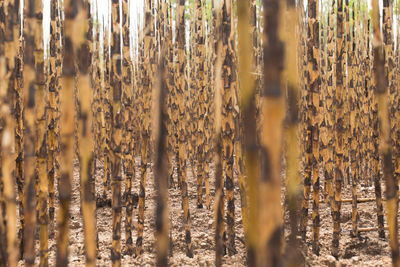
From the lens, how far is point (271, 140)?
0.34 metres

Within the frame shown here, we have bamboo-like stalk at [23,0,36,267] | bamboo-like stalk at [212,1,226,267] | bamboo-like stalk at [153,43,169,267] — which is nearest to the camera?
bamboo-like stalk at [153,43,169,267]

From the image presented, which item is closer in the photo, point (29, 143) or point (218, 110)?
point (218, 110)

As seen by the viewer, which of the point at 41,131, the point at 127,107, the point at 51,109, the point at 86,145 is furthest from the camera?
the point at 127,107

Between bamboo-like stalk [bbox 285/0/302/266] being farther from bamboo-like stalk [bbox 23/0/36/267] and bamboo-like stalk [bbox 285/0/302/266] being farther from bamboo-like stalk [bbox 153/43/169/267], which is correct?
bamboo-like stalk [bbox 23/0/36/267]

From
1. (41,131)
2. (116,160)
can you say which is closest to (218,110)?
(41,131)

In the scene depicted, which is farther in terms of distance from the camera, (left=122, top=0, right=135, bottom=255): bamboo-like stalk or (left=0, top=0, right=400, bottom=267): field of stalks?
(left=122, top=0, right=135, bottom=255): bamboo-like stalk

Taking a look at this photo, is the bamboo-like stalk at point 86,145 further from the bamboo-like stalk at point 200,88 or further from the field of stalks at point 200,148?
the bamboo-like stalk at point 200,88

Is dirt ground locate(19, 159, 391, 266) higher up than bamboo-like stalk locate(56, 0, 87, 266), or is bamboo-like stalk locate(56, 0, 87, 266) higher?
bamboo-like stalk locate(56, 0, 87, 266)

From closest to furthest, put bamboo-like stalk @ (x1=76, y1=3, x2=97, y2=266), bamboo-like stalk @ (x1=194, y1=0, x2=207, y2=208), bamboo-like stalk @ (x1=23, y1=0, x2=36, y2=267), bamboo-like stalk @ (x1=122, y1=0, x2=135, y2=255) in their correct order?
bamboo-like stalk @ (x1=76, y1=3, x2=97, y2=266), bamboo-like stalk @ (x1=23, y1=0, x2=36, y2=267), bamboo-like stalk @ (x1=122, y1=0, x2=135, y2=255), bamboo-like stalk @ (x1=194, y1=0, x2=207, y2=208)

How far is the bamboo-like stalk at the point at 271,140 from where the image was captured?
328 mm

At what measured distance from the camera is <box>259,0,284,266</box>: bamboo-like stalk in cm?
33

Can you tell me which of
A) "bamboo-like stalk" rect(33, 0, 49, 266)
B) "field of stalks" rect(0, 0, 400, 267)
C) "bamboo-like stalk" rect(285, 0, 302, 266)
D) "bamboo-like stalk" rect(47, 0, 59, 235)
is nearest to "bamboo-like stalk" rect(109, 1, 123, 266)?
"field of stalks" rect(0, 0, 400, 267)

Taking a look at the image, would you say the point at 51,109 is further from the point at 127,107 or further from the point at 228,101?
the point at 228,101

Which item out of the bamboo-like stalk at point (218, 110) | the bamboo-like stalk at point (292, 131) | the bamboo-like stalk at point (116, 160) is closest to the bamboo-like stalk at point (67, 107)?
the bamboo-like stalk at point (218, 110)
